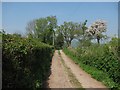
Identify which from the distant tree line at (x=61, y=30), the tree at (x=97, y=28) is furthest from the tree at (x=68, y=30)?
the tree at (x=97, y=28)

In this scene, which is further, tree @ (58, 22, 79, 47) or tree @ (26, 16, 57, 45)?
tree @ (58, 22, 79, 47)

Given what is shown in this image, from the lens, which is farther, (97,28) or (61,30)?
(61,30)

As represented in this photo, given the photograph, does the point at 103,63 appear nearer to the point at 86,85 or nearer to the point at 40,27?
the point at 86,85

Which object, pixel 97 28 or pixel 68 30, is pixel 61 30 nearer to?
pixel 68 30

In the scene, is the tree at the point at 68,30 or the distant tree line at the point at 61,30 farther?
the tree at the point at 68,30

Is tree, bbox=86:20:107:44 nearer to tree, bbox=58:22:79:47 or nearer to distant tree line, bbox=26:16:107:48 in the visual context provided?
distant tree line, bbox=26:16:107:48

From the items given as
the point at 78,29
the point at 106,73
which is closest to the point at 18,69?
the point at 106,73

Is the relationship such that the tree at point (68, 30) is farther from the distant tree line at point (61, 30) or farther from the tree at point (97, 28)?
the tree at point (97, 28)

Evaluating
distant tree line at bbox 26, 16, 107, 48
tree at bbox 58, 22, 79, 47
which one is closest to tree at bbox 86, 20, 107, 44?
distant tree line at bbox 26, 16, 107, 48

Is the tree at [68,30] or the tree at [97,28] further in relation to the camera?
the tree at [68,30]

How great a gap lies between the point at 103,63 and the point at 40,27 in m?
63.8

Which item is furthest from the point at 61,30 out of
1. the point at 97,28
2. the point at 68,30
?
the point at 97,28

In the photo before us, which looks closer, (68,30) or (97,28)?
(97,28)

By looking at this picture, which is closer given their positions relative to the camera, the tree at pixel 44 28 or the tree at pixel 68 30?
the tree at pixel 44 28
